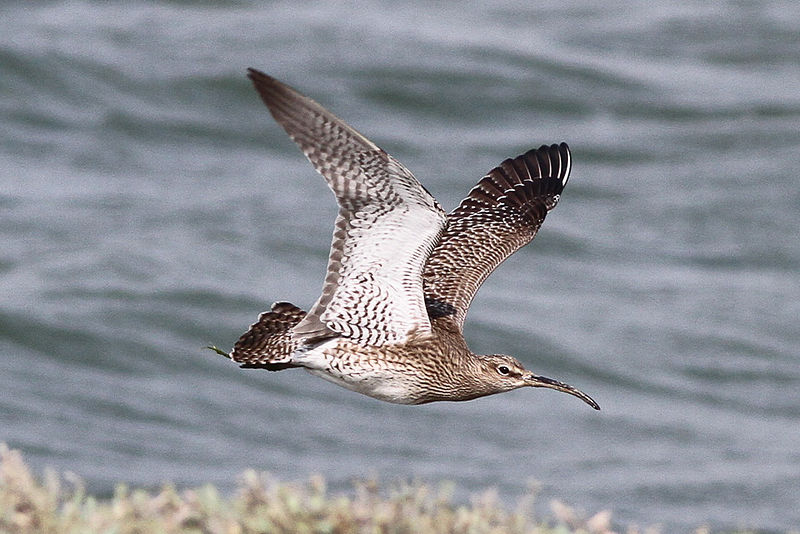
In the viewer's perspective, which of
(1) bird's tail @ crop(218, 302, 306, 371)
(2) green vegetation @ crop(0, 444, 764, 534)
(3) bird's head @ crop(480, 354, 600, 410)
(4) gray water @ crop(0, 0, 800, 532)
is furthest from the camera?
(4) gray water @ crop(0, 0, 800, 532)

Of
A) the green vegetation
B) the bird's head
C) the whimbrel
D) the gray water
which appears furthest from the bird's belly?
the gray water

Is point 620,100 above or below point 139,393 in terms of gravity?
above

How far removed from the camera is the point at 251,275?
53.5 feet

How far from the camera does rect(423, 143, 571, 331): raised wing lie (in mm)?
7266

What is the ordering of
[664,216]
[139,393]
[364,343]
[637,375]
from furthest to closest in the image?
1. [664,216]
2. [637,375]
3. [139,393]
4. [364,343]

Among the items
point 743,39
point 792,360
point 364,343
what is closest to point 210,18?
point 743,39

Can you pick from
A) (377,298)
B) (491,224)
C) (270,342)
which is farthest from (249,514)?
(491,224)

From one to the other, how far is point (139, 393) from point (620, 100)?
9842 mm

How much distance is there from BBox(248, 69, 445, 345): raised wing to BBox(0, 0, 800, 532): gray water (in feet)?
18.8

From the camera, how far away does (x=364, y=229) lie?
5910 mm

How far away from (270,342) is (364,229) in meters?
0.75

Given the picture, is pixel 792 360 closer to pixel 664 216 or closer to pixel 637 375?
pixel 637 375

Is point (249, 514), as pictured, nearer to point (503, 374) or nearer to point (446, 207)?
point (503, 374)

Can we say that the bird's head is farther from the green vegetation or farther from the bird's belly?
the green vegetation
